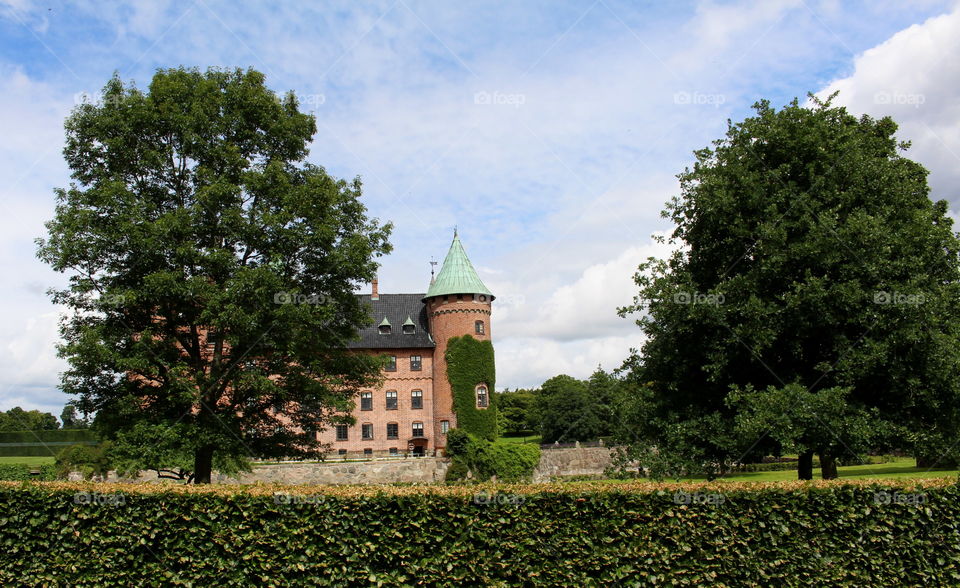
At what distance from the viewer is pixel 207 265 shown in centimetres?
1711

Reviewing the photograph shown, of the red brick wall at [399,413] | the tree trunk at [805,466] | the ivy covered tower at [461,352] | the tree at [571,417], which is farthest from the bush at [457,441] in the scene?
the tree at [571,417]

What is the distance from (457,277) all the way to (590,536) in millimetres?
37837

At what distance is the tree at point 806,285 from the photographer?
13.1 m

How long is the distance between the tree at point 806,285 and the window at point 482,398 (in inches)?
1128

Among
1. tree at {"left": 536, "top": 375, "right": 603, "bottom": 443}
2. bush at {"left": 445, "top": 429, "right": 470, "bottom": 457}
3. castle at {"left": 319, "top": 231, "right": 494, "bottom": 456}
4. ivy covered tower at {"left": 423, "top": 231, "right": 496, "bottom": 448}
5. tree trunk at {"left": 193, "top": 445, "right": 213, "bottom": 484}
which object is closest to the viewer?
tree trunk at {"left": 193, "top": 445, "right": 213, "bottom": 484}

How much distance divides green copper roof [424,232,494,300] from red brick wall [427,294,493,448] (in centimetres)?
48

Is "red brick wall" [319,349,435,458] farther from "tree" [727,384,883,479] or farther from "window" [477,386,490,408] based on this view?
"tree" [727,384,883,479]

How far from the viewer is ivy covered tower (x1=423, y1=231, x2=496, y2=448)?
145 feet

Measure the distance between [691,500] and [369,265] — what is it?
40.2ft

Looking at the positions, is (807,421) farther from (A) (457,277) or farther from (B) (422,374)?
(B) (422,374)

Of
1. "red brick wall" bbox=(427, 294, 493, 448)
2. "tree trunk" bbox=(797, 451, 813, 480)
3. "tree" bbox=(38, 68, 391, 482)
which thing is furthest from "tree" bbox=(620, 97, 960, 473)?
"red brick wall" bbox=(427, 294, 493, 448)

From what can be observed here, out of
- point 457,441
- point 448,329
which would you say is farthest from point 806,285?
point 448,329

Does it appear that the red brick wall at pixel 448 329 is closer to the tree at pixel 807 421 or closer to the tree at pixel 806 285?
the tree at pixel 806 285

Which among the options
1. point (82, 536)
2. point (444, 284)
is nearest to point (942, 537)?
point (82, 536)
